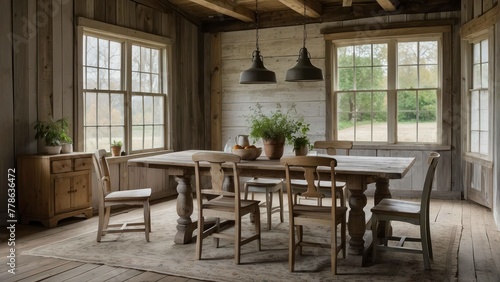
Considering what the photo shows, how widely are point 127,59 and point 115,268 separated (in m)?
3.64

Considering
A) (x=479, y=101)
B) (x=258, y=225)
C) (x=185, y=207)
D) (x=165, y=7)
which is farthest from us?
(x=165, y=7)

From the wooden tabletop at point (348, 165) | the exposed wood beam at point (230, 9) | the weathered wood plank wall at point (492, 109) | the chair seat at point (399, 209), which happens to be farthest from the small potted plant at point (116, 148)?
the weathered wood plank wall at point (492, 109)

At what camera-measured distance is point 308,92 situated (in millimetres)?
7621

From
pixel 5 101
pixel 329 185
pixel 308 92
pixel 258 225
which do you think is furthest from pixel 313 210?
pixel 308 92

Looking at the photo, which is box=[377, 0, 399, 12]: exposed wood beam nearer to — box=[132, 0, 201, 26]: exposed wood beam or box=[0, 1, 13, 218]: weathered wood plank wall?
box=[132, 0, 201, 26]: exposed wood beam

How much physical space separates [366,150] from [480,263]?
11.2ft

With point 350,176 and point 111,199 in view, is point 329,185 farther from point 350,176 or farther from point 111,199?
point 111,199

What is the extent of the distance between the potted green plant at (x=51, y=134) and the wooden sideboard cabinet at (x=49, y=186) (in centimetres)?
19

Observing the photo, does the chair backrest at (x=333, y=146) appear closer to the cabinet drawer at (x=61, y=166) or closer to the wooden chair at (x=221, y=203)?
the wooden chair at (x=221, y=203)

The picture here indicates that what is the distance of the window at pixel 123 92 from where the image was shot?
6.10 m

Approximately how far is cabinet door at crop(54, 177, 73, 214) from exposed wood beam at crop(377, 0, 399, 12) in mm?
4632

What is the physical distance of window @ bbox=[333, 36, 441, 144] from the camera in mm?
7008

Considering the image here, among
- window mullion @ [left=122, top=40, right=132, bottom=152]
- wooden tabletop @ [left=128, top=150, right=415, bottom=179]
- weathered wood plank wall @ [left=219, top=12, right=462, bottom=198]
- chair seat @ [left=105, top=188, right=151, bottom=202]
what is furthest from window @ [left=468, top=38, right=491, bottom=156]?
window mullion @ [left=122, top=40, right=132, bottom=152]

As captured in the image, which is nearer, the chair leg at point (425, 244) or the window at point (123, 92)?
the chair leg at point (425, 244)
